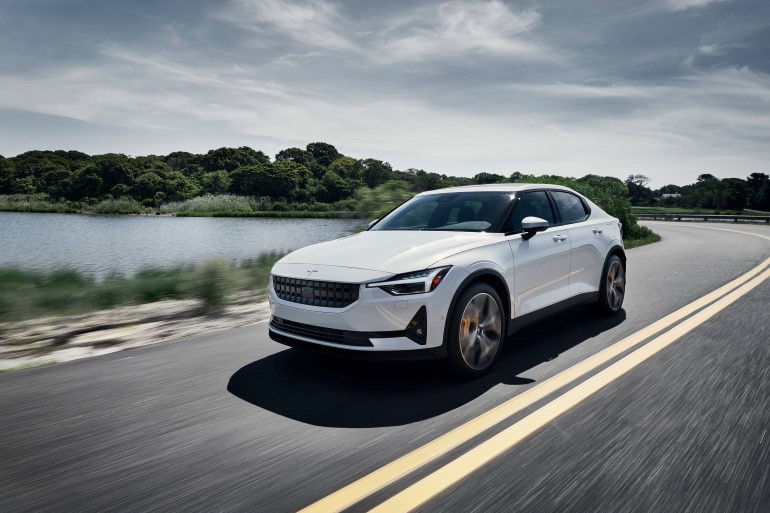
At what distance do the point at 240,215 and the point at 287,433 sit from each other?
21130mm

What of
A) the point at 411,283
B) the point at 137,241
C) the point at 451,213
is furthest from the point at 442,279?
the point at 137,241

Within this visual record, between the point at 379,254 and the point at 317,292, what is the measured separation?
1.90 feet

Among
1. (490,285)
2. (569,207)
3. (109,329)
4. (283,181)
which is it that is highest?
(283,181)

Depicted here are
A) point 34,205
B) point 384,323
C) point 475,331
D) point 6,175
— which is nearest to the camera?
point 384,323

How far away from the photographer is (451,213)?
5762 millimetres

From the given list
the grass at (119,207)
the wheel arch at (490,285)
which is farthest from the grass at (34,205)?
the wheel arch at (490,285)

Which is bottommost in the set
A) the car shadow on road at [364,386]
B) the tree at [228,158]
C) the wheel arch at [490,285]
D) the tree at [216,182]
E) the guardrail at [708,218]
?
the guardrail at [708,218]

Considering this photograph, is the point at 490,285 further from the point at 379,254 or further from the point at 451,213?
the point at 451,213

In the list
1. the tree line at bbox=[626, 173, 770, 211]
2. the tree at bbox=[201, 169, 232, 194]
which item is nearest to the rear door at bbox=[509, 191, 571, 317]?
the tree at bbox=[201, 169, 232, 194]

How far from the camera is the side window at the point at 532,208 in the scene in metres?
5.45

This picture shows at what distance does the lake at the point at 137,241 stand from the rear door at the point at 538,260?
642 centimetres

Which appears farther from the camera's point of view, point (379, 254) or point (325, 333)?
point (379, 254)

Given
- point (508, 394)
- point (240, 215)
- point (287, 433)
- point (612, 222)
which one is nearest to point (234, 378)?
point (287, 433)

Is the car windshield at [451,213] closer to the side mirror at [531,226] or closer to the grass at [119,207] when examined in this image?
the side mirror at [531,226]
